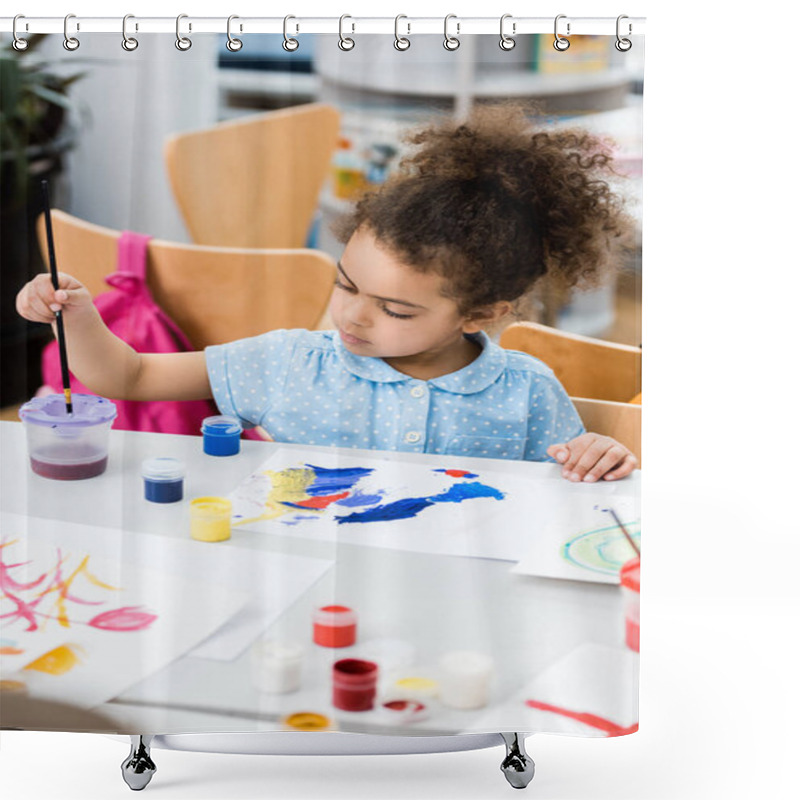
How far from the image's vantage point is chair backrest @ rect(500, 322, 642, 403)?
1613mm

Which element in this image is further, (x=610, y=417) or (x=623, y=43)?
(x=610, y=417)

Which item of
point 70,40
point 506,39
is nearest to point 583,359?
point 506,39

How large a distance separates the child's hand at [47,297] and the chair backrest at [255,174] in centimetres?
17

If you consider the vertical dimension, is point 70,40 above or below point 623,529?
above

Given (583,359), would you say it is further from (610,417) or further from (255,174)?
(255,174)

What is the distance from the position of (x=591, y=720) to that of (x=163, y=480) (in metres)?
0.66

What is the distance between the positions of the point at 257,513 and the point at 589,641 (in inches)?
18.8

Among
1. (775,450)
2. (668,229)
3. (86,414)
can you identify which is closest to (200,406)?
(86,414)

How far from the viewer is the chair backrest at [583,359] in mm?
1613

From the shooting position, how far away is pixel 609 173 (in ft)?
5.10

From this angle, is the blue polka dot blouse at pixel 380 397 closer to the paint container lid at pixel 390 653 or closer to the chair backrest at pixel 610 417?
the chair backrest at pixel 610 417

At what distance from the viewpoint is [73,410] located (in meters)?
1.63

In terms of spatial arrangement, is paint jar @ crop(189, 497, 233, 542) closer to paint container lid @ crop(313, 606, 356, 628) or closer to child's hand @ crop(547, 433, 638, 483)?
paint container lid @ crop(313, 606, 356, 628)

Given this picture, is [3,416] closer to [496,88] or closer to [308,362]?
[308,362]
